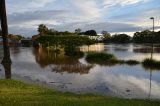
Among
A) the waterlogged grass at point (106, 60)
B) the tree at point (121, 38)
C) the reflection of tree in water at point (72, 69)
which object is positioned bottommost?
the tree at point (121, 38)

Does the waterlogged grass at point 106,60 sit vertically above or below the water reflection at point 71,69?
below

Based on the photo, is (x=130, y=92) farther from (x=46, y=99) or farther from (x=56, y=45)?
(x=56, y=45)

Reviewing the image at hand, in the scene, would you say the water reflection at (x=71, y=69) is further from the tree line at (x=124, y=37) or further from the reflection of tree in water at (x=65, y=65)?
the tree line at (x=124, y=37)

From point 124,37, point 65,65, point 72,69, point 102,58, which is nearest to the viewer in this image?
point 72,69

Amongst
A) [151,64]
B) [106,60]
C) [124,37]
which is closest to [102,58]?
[106,60]

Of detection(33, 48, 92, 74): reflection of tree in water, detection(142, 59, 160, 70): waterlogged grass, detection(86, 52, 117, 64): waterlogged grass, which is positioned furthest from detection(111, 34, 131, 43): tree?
detection(142, 59, 160, 70): waterlogged grass

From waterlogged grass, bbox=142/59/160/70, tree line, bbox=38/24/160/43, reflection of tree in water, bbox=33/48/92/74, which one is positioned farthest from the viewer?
tree line, bbox=38/24/160/43

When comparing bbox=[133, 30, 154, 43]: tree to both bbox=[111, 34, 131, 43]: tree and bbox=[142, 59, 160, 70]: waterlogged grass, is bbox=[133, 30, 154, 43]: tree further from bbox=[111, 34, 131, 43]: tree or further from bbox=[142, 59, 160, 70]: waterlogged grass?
bbox=[142, 59, 160, 70]: waterlogged grass

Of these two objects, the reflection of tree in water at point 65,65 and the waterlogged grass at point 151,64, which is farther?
the waterlogged grass at point 151,64

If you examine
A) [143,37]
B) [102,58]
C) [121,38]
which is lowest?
[121,38]

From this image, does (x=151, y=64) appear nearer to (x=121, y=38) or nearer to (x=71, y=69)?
(x=71, y=69)

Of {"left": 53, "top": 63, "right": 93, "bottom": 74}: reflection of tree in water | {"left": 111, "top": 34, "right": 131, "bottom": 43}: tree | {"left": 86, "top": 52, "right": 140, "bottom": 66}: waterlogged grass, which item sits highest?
{"left": 53, "top": 63, "right": 93, "bottom": 74}: reflection of tree in water

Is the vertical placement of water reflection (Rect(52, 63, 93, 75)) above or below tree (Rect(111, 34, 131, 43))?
above

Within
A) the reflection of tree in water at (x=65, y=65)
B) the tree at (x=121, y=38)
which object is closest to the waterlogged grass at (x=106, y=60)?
the reflection of tree in water at (x=65, y=65)
